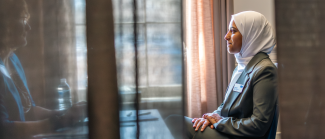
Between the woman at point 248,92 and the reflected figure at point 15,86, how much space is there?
62 centimetres

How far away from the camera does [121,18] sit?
439 mm

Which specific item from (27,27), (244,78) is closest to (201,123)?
(244,78)

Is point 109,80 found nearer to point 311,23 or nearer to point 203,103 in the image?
point 311,23

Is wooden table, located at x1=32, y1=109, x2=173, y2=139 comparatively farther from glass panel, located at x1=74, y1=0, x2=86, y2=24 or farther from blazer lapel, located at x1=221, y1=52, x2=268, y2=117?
blazer lapel, located at x1=221, y1=52, x2=268, y2=117

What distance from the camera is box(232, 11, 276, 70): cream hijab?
124cm

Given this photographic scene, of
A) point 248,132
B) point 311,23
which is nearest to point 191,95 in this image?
point 248,132

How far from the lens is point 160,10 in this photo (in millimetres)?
443

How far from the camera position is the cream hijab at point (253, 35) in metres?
1.24

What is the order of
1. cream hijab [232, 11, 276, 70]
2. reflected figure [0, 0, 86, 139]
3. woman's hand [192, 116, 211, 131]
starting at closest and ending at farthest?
reflected figure [0, 0, 86, 139] < woman's hand [192, 116, 211, 131] < cream hijab [232, 11, 276, 70]

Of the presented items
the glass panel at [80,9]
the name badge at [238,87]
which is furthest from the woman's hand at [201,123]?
the glass panel at [80,9]

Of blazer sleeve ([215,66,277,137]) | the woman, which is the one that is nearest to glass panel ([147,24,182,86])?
the woman

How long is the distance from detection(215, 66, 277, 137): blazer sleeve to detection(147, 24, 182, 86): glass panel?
723 millimetres

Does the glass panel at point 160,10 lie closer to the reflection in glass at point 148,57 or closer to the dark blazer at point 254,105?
the reflection in glass at point 148,57

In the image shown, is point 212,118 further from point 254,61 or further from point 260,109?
point 254,61
